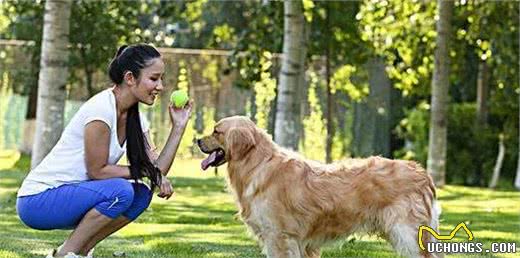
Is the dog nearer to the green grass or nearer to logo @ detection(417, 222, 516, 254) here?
logo @ detection(417, 222, 516, 254)

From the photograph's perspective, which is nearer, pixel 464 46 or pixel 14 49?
pixel 464 46

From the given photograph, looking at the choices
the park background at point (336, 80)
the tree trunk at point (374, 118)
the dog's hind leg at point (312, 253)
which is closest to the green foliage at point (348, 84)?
the park background at point (336, 80)

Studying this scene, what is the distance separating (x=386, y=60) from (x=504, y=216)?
30.8ft

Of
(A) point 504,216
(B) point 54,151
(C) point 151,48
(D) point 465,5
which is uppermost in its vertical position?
(D) point 465,5

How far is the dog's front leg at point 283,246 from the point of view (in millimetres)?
6965

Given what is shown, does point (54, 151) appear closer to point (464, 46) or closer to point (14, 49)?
point (464, 46)

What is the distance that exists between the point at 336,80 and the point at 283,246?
1683 centimetres

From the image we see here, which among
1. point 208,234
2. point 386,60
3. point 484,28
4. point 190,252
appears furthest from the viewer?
point 386,60

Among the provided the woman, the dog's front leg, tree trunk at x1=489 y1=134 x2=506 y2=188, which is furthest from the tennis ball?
tree trunk at x1=489 y1=134 x2=506 y2=188

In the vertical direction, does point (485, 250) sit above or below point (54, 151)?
below

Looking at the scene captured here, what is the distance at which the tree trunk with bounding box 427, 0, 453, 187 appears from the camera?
1875 centimetres

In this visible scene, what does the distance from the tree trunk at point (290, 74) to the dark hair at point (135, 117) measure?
A: 8335 millimetres

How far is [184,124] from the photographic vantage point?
22.7 ft

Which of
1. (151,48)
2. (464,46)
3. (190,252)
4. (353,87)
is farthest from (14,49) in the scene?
(151,48)
